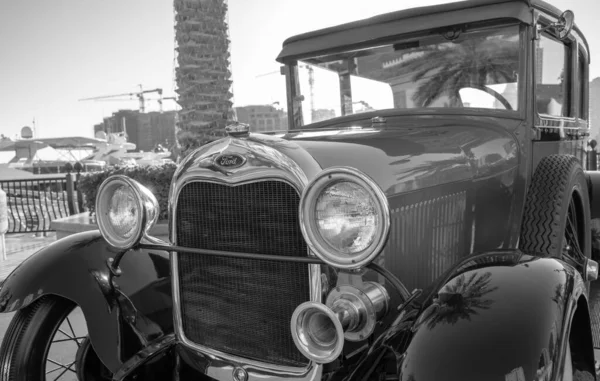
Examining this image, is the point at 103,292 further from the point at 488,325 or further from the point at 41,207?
the point at 41,207

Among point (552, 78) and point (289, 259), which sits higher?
point (552, 78)

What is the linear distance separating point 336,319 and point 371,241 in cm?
27

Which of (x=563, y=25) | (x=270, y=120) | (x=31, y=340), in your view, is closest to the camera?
(x=31, y=340)

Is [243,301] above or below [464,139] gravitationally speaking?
below

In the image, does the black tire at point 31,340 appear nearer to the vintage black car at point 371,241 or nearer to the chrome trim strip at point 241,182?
the vintage black car at point 371,241

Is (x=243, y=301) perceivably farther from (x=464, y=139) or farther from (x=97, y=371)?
(x=464, y=139)

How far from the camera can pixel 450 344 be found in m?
1.47

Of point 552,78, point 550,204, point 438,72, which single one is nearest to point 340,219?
point 550,204

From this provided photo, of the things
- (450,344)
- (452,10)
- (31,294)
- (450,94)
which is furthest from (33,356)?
(452,10)

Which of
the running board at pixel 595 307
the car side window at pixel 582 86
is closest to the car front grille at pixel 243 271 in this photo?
the running board at pixel 595 307

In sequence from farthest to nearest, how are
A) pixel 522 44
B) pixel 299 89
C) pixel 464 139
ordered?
pixel 299 89, pixel 522 44, pixel 464 139

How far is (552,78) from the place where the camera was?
118 inches

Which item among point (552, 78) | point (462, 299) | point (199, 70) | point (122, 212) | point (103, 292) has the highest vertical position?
point (199, 70)

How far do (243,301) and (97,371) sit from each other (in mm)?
1037
